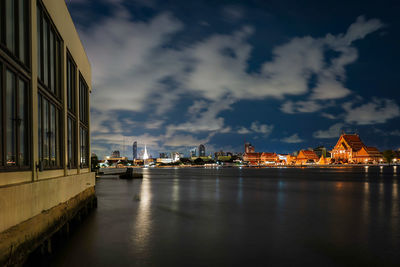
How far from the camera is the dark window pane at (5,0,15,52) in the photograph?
933 centimetres

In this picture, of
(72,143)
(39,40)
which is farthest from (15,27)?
(72,143)

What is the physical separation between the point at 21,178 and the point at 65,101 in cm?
802

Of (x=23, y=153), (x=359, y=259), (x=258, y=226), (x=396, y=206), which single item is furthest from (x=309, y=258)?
(x=396, y=206)

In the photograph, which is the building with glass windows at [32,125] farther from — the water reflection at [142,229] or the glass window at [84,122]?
the glass window at [84,122]

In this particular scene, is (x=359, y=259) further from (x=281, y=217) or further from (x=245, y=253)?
(x=281, y=217)

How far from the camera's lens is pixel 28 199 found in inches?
380

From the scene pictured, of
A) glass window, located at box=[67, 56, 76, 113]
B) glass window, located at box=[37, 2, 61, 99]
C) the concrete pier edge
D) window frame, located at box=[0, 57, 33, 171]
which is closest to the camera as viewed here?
the concrete pier edge

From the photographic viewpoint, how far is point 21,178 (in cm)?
1012

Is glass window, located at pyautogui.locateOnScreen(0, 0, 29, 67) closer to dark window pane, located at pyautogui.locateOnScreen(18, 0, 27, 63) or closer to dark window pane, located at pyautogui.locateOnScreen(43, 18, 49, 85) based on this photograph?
dark window pane, located at pyautogui.locateOnScreen(18, 0, 27, 63)

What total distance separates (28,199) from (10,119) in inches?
91.3

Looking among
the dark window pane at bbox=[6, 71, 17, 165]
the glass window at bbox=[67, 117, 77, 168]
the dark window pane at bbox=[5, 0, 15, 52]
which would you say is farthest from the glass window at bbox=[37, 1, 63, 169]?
the glass window at bbox=[67, 117, 77, 168]

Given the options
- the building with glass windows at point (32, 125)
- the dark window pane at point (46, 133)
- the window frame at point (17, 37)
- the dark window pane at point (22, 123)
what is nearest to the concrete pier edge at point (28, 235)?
the building with glass windows at point (32, 125)

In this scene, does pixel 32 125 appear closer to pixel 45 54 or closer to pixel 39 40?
pixel 39 40

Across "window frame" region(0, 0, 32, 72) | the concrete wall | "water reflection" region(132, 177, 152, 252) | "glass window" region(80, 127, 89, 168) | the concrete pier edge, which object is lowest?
"water reflection" region(132, 177, 152, 252)
